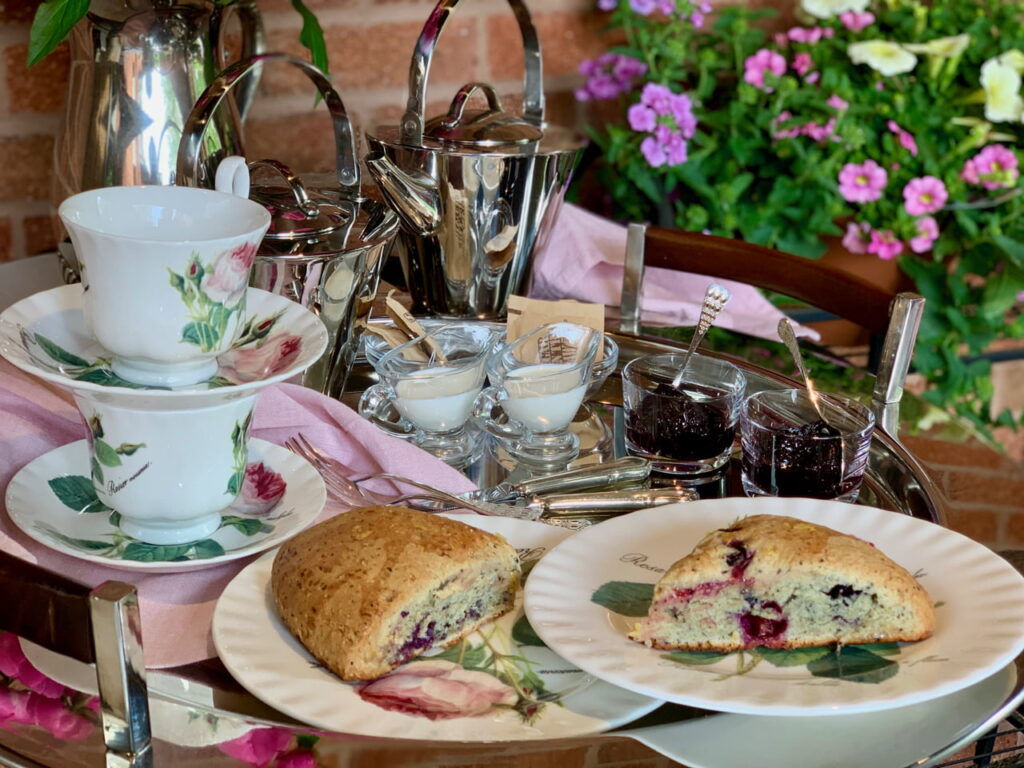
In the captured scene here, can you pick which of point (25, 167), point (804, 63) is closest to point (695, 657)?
point (25, 167)

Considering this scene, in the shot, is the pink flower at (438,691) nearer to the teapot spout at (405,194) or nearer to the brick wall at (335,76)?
the teapot spout at (405,194)

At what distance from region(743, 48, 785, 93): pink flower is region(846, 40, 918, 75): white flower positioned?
95mm

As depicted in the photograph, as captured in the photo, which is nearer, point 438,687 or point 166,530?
point 438,687

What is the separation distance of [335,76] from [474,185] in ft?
1.78

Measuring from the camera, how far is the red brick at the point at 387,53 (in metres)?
1.55

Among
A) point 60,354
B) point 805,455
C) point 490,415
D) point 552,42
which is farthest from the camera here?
point 552,42

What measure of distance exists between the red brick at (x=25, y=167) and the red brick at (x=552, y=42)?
1.87 feet

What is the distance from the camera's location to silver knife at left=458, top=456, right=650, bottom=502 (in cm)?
83

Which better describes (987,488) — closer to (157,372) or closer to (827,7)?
(157,372)

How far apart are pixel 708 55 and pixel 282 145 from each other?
1.83ft

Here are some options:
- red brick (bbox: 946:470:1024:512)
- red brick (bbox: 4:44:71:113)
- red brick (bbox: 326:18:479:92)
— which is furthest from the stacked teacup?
red brick (bbox: 326:18:479:92)

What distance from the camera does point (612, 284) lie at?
1.30 metres

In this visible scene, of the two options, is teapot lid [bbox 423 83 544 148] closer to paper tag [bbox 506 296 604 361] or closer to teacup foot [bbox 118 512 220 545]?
paper tag [bbox 506 296 604 361]

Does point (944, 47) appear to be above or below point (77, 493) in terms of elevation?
above
